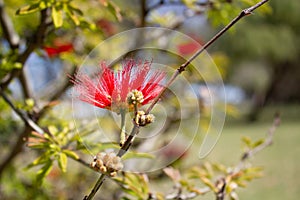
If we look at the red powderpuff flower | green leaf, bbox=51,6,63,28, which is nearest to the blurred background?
green leaf, bbox=51,6,63,28

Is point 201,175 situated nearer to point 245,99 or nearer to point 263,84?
point 263,84

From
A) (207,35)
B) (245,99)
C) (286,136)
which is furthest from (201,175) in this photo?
(245,99)

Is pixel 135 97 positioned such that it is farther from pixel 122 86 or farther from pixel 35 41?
pixel 35 41

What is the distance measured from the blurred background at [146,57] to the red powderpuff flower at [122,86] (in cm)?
11

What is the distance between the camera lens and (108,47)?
9.95ft

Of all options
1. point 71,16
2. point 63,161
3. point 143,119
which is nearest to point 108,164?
point 143,119

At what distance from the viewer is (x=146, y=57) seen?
0.88 meters

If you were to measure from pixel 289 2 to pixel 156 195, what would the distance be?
499 inches

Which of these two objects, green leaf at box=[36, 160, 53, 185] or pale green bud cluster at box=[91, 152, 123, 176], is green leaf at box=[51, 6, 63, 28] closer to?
green leaf at box=[36, 160, 53, 185]

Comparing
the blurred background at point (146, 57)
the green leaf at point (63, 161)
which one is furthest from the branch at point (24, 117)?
the green leaf at point (63, 161)

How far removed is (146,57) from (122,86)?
313 mm

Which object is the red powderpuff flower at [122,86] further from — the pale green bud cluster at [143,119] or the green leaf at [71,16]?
the green leaf at [71,16]

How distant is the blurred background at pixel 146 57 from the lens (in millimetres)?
1193

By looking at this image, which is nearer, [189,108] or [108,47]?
[189,108]
